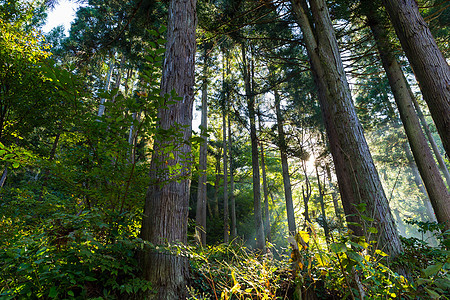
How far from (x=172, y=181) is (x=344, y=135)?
2.46 metres

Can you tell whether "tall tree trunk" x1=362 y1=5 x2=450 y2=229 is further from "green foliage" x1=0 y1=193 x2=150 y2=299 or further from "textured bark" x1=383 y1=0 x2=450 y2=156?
"green foliage" x1=0 y1=193 x2=150 y2=299

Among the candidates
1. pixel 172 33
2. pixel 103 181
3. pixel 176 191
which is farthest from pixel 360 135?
pixel 103 181

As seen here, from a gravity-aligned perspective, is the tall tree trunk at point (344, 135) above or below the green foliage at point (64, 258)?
above

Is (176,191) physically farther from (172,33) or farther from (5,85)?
(5,85)

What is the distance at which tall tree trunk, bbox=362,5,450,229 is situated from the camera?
14.6 ft

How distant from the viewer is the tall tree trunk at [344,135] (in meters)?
2.42

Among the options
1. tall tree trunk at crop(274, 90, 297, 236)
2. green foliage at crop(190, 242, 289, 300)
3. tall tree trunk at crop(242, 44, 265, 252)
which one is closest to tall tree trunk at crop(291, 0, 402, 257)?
green foliage at crop(190, 242, 289, 300)

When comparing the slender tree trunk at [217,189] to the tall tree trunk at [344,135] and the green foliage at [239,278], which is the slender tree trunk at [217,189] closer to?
the tall tree trunk at [344,135]

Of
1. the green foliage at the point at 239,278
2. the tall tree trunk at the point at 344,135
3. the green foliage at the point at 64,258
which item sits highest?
the tall tree trunk at the point at 344,135

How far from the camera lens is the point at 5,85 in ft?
12.7

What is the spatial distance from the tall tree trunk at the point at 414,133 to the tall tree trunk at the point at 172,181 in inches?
181

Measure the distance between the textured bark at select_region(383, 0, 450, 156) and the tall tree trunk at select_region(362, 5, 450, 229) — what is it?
1811 mm

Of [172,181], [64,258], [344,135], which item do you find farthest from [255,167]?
[64,258]

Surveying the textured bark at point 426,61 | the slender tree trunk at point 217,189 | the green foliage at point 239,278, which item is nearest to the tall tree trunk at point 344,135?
the textured bark at point 426,61
